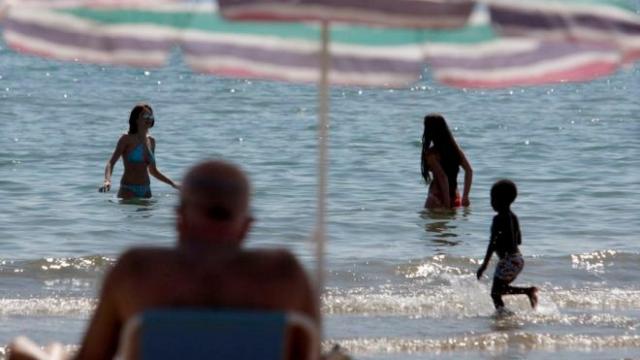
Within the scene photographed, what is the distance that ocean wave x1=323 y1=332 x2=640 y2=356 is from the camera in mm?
9234

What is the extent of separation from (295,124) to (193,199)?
1966 cm

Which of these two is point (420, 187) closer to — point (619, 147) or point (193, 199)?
point (619, 147)

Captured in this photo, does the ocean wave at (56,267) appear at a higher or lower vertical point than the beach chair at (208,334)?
lower

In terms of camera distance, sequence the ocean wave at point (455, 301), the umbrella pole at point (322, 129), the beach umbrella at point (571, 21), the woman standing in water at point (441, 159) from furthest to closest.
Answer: the woman standing in water at point (441, 159), the ocean wave at point (455, 301), the umbrella pole at point (322, 129), the beach umbrella at point (571, 21)

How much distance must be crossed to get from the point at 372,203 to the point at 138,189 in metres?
2.56

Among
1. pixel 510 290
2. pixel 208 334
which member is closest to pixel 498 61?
pixel 208 334

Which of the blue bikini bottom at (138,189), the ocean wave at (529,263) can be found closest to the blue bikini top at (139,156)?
the blue bikini bottom at (138,189)

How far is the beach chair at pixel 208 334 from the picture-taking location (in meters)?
4.12

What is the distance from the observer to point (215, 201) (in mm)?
4191

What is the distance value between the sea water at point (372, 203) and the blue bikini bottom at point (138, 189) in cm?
14

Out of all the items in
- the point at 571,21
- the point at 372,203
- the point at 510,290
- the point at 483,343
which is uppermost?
the point at 571,21

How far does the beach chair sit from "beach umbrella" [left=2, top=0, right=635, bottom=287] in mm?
855

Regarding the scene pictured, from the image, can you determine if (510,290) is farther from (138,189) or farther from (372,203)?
(372,203)

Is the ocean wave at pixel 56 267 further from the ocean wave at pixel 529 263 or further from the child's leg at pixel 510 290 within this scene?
the child's leg at pixel 510 290
